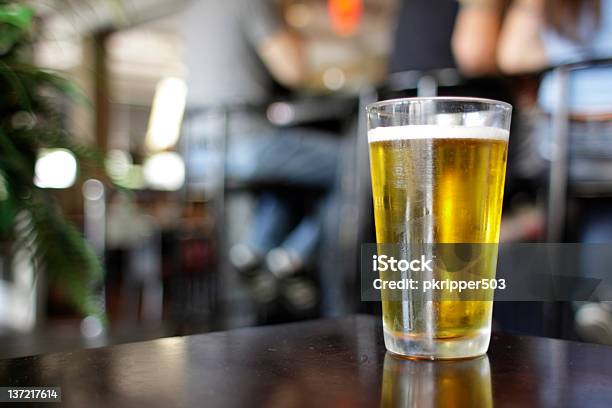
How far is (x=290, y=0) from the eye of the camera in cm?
496

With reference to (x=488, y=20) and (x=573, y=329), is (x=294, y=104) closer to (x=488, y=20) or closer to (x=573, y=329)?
(x=488, y=20)

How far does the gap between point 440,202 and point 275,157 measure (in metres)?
2.03

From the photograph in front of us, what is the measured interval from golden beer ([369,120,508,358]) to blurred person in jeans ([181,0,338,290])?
6.57 ft

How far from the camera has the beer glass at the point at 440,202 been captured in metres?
0.52

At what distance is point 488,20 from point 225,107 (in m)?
1.06

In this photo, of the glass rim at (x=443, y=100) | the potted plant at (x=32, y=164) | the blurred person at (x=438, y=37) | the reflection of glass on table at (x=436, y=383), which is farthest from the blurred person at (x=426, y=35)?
the reflection of glass on table at (x=436, y=383)

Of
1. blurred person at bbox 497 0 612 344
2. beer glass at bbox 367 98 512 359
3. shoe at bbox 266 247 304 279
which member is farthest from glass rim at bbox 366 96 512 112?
shoe at bbox 266 247 304 279

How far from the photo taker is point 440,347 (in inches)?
20.2

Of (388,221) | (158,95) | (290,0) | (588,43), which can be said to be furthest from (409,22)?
(158,95)

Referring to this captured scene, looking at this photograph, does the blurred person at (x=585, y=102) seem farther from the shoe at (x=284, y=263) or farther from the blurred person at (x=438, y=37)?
the shoe at (x=284, y=263)

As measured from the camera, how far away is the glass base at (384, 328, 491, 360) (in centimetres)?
51

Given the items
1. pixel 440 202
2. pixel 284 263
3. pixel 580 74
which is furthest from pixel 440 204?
pixel 284 263

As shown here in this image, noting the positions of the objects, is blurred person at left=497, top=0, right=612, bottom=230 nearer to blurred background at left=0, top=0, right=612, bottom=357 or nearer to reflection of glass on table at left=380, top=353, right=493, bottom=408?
blurred background at left=0, top=0, right=612, bottom=357

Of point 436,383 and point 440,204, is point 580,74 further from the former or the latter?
point 436,383
